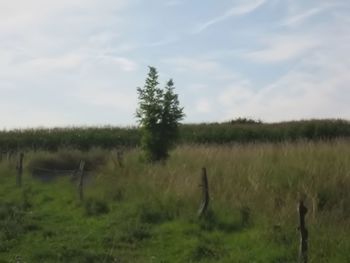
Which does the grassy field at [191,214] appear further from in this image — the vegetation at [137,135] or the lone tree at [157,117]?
the vegetation at [137,135]

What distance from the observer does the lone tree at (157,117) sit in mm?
22938

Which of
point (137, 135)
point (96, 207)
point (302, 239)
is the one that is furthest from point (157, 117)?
point (137, 135)

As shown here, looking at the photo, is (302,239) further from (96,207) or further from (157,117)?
(157,117)

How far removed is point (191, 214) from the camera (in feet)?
48.2

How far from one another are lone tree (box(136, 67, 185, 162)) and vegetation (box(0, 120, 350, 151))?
2003 centimetres

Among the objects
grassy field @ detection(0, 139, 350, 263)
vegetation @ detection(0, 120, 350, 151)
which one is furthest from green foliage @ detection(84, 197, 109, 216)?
vegetation @ detection(0, 120, 350, 151)

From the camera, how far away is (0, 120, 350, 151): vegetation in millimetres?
44625

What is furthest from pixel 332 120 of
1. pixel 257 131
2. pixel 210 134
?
pixel 210 134

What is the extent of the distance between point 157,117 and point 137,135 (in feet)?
75.6

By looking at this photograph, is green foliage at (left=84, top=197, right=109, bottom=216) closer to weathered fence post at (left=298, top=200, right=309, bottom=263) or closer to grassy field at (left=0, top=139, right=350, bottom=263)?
grassy field at (left=0, top=139, right=350, bottom=263)

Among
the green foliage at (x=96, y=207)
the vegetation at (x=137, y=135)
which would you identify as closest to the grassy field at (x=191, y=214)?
the green foliage at (x=96, y=207)

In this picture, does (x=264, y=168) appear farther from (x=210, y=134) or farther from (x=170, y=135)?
(x=210, y=134)

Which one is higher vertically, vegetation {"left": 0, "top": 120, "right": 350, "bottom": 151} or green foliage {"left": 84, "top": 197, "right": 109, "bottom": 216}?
vegetation {"left": 0, "top": 120, "right": 350, "bottom": 151}

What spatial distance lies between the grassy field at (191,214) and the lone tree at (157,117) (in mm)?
982
